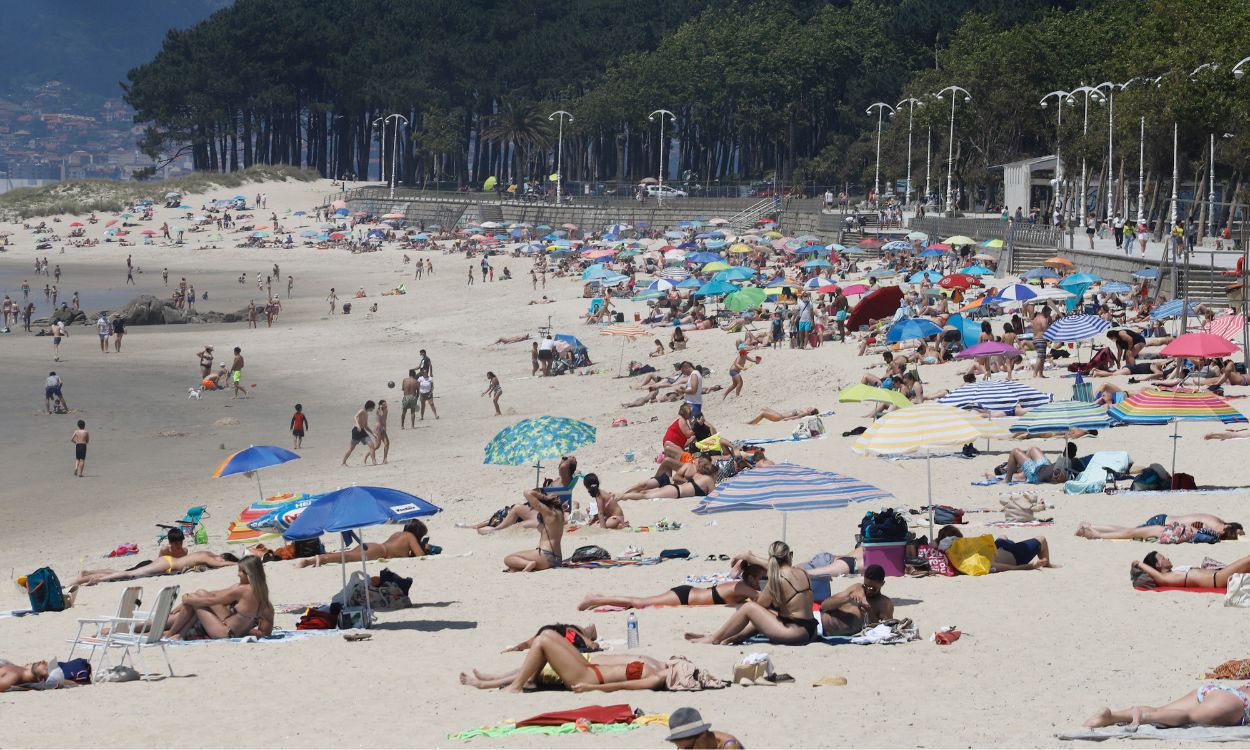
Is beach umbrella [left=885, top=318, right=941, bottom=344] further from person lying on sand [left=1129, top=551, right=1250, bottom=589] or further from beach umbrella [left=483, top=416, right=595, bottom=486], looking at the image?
person lying on sand [left=1129, top=551, right=1250, bottom=589]

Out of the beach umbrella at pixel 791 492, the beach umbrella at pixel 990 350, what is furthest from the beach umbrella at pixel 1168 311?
the beach umbrella at pixel 791 492

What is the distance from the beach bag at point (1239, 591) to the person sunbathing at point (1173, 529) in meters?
2.22

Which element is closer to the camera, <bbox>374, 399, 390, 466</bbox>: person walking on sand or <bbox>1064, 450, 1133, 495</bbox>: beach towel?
<bbox>1064, 450, 1133, 495</bbox>: beach towel

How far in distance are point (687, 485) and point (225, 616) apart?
6.73 m

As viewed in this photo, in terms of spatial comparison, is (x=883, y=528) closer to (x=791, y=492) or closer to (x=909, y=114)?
(x=791, y=492)

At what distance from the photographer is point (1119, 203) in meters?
49.1

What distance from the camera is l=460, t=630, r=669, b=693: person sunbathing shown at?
9.10 m

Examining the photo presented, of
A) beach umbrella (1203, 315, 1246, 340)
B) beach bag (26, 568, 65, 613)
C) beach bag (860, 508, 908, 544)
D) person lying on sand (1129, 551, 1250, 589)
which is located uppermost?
beach umbrella (1203, 315, 1246, 340)

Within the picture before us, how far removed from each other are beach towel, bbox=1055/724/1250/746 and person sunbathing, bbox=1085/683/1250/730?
1.2 inches

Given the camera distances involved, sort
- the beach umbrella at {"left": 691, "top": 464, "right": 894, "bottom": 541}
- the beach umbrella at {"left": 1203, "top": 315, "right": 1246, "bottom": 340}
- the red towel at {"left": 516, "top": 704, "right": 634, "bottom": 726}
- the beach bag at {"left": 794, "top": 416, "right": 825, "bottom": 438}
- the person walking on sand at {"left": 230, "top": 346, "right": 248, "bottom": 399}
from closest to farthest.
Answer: the red towel at {"left": 516, "top": 704, "right": 634, "bottom": 726} → the beach umbrella at {"left": 691, "top": 464, "right": 894, "bottom": 541} → the beach bag at {"left": 794, "top": 416, "right": 825, "bottom": 438} → the beach umbrella at {"left": 1203, "top": 315, "right": 1246, "bottom": 340} → the person walking on sand at {"left": 230, "top": 346, "right": 248, "bottom": 399}

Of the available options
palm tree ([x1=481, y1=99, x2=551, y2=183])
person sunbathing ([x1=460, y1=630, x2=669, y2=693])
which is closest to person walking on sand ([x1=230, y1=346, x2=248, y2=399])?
person sunbathing ([x1=460, y1=630, x2=669, y2=693])

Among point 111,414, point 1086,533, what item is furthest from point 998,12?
point 1086,533

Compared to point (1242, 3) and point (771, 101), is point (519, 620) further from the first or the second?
point (771, 101)

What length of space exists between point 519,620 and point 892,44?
80040 mm
